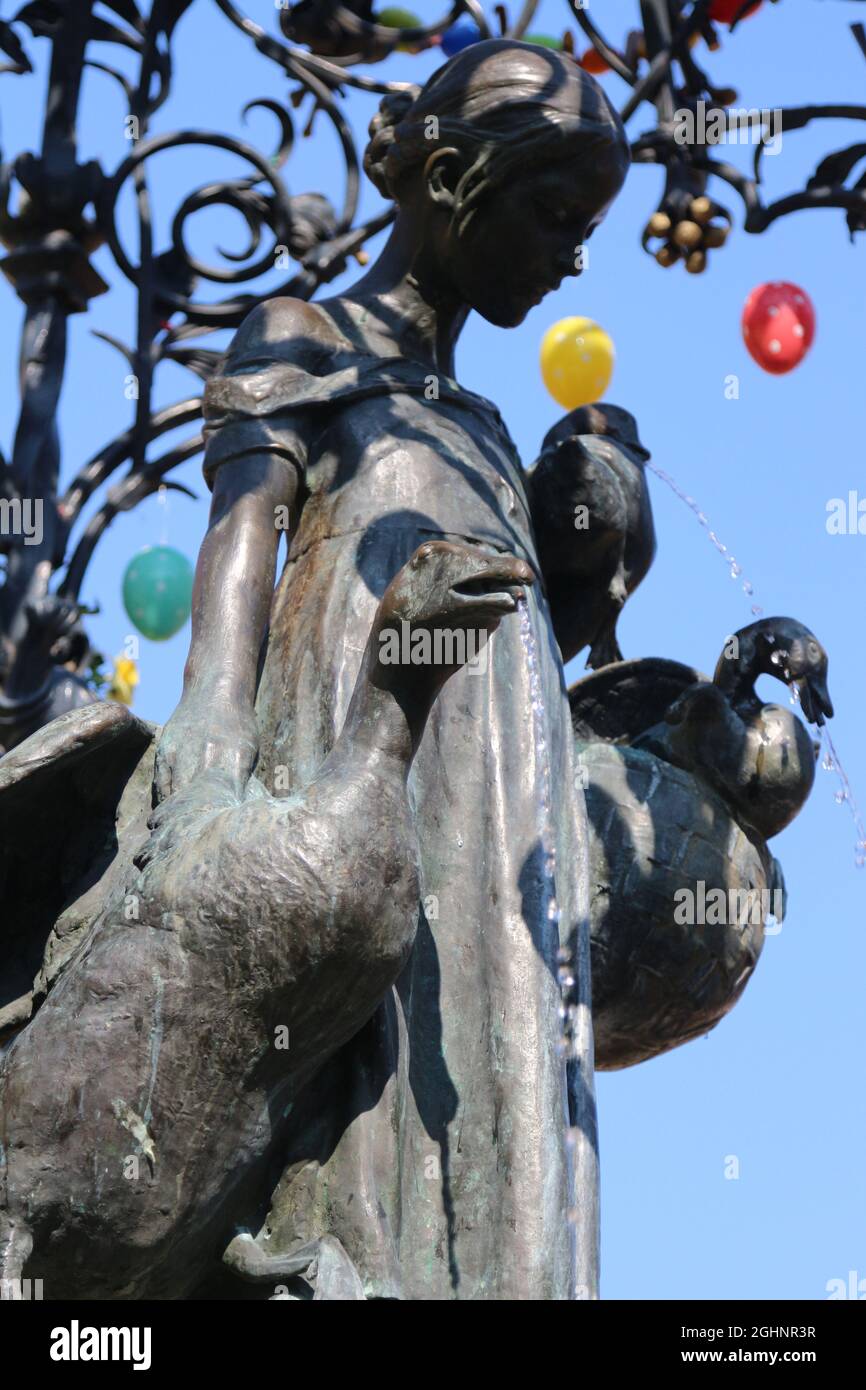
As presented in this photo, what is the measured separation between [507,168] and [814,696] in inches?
48.0

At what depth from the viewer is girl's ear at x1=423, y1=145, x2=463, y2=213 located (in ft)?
20.9

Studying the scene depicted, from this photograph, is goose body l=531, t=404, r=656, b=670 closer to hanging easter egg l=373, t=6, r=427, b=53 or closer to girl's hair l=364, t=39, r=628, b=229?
girl's hair l=364, t=39, r=628, b=229

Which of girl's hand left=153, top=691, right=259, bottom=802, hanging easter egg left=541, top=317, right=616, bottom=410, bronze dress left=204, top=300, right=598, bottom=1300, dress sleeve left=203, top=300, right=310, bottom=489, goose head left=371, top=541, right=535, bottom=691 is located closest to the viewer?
goose head left=371, top=541, right=535, bottom=691

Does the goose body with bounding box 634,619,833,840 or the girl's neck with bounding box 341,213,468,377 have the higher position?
the girl's neck with bounding box 341,213,468,377

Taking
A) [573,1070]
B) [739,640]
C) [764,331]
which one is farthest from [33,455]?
[573,1070]

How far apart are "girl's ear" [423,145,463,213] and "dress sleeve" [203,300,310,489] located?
1.36 ft

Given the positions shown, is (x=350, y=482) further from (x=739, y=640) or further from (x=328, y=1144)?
(x=328, y=1144)

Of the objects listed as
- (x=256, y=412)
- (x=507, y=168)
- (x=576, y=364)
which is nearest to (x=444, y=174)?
(x=507, y=168)

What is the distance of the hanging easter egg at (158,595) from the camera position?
38.1ft

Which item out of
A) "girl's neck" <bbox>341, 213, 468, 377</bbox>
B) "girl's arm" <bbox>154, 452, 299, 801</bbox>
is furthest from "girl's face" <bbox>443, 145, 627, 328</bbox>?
"girl's arm" <bbox>154, 452, 299, 801</bbox>

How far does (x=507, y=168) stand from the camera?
630 centimetres

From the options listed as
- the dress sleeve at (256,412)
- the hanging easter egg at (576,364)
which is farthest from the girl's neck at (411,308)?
the hanging easter egg at (576,364)

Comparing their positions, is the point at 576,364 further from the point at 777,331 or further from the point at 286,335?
the point at 286,335

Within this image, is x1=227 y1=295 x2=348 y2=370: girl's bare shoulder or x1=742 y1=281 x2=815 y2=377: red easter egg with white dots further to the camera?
x1=742 y1=281 x2=815 y2=377: red easter egg with white dots
